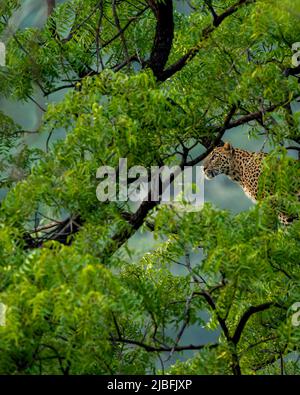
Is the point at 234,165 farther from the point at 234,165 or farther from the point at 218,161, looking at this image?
the point at 218,161

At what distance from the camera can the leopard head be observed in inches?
642

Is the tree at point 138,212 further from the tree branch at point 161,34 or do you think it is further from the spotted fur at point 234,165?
the spotted fur at point 234,165

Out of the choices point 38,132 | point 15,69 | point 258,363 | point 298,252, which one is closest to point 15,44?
point 15,69

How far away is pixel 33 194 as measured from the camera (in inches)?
396

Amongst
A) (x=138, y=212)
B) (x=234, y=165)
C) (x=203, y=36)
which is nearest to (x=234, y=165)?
(x=234, y=165)

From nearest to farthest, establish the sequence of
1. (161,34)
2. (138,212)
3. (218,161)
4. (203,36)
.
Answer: (138,212) < (203,36) < (161,34) < (218,161)

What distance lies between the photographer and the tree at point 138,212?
361 inches

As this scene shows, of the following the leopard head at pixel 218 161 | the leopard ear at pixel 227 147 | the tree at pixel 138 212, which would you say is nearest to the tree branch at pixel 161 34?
the tree at pixel 138 212

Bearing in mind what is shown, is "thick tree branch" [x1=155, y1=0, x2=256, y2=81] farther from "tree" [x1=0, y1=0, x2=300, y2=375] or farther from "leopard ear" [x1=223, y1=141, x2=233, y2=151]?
"leopard ear" [x1=223, y1=141, x2=233, y2=151]

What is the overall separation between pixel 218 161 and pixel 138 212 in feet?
15.7

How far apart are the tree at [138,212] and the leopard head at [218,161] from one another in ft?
9.42

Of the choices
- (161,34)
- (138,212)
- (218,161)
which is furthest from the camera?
(218,161)

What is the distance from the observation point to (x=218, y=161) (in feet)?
53.6
